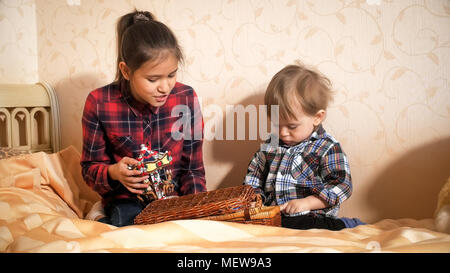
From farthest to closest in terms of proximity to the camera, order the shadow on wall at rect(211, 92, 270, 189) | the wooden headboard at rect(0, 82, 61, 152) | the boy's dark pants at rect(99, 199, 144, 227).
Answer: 1. the wooden headboard at rect(0, 82, 61, 152)
2. the shadow on wall at rect(211, 92, 270, 189)
3. the boy's dark pants at rect(99, 199, 144, 227)

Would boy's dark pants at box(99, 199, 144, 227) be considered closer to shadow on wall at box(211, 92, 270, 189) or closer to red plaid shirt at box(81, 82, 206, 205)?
red plaid shirt at box(81, 82, 206, 205)

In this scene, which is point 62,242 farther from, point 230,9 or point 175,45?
point 230,9

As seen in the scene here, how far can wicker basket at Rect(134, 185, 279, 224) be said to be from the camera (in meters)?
0.83

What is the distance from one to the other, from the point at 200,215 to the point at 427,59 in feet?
2.40

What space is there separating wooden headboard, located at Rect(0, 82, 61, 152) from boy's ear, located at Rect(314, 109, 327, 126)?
1.03 metres

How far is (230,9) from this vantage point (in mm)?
1174

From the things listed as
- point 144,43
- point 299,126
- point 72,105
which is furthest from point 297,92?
point 72,105

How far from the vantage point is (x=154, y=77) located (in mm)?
980

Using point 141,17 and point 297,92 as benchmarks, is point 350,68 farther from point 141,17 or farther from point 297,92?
point 141,17

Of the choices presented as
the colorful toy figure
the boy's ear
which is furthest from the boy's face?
the colorful toy figure

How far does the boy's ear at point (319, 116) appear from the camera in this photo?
3.35ft

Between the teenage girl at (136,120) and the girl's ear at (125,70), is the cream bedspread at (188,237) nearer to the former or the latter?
the teenage girl at (136,120)

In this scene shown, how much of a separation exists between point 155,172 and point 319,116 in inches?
18.8
